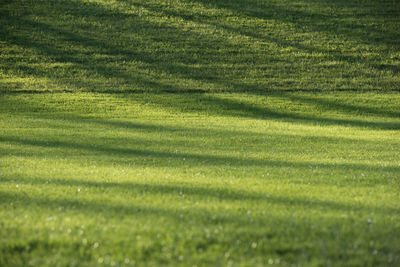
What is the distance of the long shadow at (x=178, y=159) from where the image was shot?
49.9 ft

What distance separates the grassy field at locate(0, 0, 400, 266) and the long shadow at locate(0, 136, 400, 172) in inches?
4.3

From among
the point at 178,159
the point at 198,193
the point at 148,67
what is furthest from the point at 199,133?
the point at 148,67

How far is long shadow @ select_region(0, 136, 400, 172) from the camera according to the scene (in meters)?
15.2

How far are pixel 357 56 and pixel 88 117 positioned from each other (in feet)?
92.2

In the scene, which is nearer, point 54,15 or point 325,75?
point 325,75

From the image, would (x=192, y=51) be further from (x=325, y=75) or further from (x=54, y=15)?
(x=54, y=15)

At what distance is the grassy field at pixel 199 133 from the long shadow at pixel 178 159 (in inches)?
4.3

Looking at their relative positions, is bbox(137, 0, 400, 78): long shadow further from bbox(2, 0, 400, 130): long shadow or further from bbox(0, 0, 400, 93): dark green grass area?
bbox(2, 0, 400, 130): long shadow

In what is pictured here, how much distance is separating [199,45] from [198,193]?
125ft

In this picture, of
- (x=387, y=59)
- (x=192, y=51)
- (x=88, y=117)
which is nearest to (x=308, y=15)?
(x=387, y=59)

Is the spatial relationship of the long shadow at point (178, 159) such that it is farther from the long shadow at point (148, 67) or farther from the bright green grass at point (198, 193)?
the long shadow at point (148, 67)

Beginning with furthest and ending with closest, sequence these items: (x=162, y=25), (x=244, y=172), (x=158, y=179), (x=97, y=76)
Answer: (x=162, y=25), (x=97, y=76), (x=244, y=172), (x=158, y=179)

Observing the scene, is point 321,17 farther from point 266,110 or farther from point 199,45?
point 266,110

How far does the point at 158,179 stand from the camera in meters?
12.7
